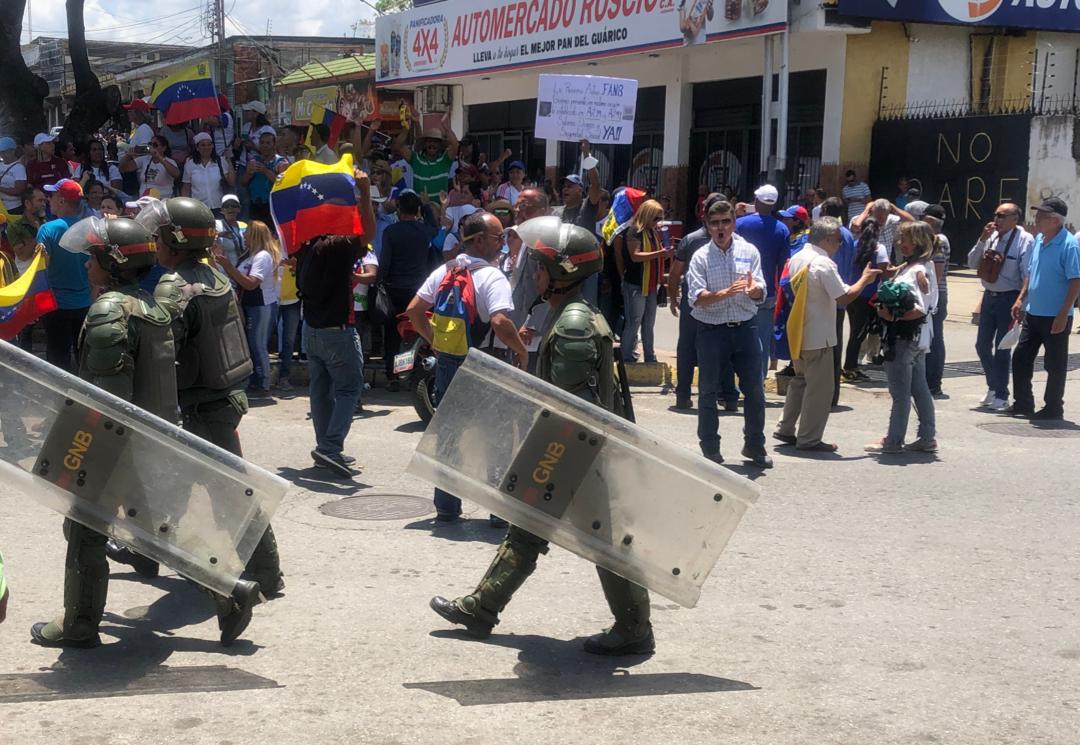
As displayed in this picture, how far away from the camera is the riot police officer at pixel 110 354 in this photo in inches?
193

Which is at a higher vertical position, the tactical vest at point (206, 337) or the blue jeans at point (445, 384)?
the tactical vest at point (206, 337)

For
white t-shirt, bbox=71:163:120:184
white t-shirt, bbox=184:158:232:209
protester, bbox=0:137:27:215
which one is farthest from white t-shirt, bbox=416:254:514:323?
white t-shirt, bbox=71:163:120:184

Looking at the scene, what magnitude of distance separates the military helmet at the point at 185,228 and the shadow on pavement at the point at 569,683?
7.43 feet

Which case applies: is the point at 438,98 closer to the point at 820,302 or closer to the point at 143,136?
the point at 143,136

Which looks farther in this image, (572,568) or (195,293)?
(572,568)

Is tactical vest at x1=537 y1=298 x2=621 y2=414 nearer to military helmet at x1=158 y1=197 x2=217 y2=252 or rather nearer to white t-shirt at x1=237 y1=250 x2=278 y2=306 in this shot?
military helmet at x1=158 y1=197 x2=217 y2=252

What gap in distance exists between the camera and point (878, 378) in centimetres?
1270

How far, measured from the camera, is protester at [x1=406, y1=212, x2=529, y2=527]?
7.12m

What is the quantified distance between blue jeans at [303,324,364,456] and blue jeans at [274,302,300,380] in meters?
3.01

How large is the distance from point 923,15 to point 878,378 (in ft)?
37.8

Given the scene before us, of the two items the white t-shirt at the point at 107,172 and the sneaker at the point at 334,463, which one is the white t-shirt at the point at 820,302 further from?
the white t-shirt at the point at 107,172

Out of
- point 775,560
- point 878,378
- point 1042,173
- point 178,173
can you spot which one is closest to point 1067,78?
point 1042,173

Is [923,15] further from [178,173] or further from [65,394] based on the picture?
[65,394]

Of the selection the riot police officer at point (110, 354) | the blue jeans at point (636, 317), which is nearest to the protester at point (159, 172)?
the blue jeans at point (636, 317)
